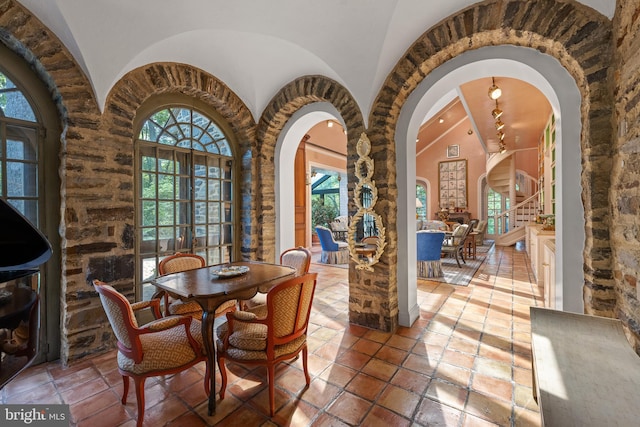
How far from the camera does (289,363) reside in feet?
7.63

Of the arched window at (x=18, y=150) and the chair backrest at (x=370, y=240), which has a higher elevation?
the arched window at (x=18, y=150)

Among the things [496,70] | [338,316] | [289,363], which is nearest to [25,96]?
[289,363]

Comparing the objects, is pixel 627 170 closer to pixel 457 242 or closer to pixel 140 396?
pixel 140 396

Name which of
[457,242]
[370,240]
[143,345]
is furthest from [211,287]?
[457,242]

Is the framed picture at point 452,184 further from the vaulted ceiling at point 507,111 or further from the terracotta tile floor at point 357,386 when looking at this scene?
Result: the terracotta tile floor at point 357,386

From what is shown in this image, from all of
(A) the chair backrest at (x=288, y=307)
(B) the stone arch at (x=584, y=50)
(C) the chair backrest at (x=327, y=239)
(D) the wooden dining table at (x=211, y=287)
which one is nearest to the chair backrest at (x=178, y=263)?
(D) the wooden dining table at (x=211, y=287)

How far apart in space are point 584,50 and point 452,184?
1067 centimetres

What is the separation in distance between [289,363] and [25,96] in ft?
10.3

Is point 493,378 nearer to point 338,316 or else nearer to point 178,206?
point 338,316

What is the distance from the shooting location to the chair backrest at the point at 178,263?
103 inches

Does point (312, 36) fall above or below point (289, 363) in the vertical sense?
above

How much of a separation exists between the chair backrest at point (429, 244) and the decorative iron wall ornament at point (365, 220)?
2.19 meters

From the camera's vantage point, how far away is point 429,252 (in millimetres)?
4992

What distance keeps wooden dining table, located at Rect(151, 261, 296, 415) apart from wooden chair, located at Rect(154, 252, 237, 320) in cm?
28
